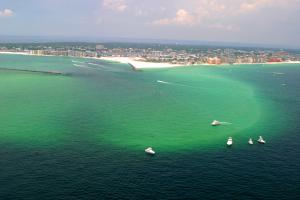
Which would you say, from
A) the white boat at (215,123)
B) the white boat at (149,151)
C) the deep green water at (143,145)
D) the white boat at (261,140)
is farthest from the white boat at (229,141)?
the white boat at (149,151)

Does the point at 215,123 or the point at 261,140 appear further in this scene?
the point at 215,123

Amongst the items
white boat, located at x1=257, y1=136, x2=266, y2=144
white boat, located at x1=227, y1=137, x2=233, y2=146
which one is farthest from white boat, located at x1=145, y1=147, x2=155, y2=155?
white boat, located at x1=257, y1=136, x2=266, y2=144

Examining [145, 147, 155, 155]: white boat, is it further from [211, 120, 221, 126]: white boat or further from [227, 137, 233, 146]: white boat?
[211, 120, 221, 126]: white boat

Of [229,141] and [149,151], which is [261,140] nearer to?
[229,141]

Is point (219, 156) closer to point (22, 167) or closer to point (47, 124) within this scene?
point (22, 167)

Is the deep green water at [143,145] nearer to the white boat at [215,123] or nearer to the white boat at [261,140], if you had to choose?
the white boat at [261,140]

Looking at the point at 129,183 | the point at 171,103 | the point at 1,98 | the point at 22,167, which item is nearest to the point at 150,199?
the point at 129,183

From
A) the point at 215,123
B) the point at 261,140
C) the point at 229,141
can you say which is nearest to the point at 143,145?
the point at 229,141

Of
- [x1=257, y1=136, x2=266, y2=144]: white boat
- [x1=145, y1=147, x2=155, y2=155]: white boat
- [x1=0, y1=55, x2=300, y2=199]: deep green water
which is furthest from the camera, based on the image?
[x1=257, y1=136, x2=266, y2=144]: white boat

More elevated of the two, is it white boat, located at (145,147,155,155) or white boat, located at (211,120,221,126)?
white boat, located at (211,120,221,126)
